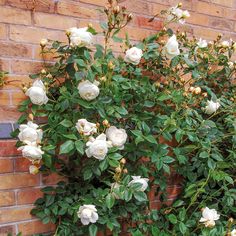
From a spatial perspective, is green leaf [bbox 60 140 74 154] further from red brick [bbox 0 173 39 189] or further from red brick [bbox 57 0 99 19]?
red brick [bbox 57 0 99 19]

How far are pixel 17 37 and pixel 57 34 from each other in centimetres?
20

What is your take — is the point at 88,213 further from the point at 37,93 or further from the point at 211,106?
the point at 211,106

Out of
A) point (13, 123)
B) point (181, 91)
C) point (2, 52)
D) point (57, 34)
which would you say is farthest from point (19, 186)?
point (181, 91)

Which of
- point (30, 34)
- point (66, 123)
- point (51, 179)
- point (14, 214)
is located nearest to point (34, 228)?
point (14, 214)

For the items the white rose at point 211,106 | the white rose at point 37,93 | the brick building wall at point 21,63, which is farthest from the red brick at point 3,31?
the white rose at point 211,106

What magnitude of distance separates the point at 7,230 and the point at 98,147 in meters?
0.67

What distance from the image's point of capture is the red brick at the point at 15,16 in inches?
62.3

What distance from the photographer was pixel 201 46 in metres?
1.98

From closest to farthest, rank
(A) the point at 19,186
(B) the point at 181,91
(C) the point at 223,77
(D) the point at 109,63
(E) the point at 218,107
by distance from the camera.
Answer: (D) the point at 109,63
(A) the point at 19,186
(B) the point at 181,91
(E) the point at 218,107
(C) the point at 223,77

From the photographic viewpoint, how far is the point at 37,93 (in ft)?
4.90

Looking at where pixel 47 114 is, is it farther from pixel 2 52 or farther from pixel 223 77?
pixel 223 77

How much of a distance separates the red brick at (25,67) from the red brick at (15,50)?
0.11 feet

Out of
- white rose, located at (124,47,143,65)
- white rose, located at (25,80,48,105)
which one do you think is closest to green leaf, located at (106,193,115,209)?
white rose, located at (25,80,48,105)

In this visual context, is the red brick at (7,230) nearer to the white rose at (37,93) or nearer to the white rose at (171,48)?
the white rose at (37,93)
